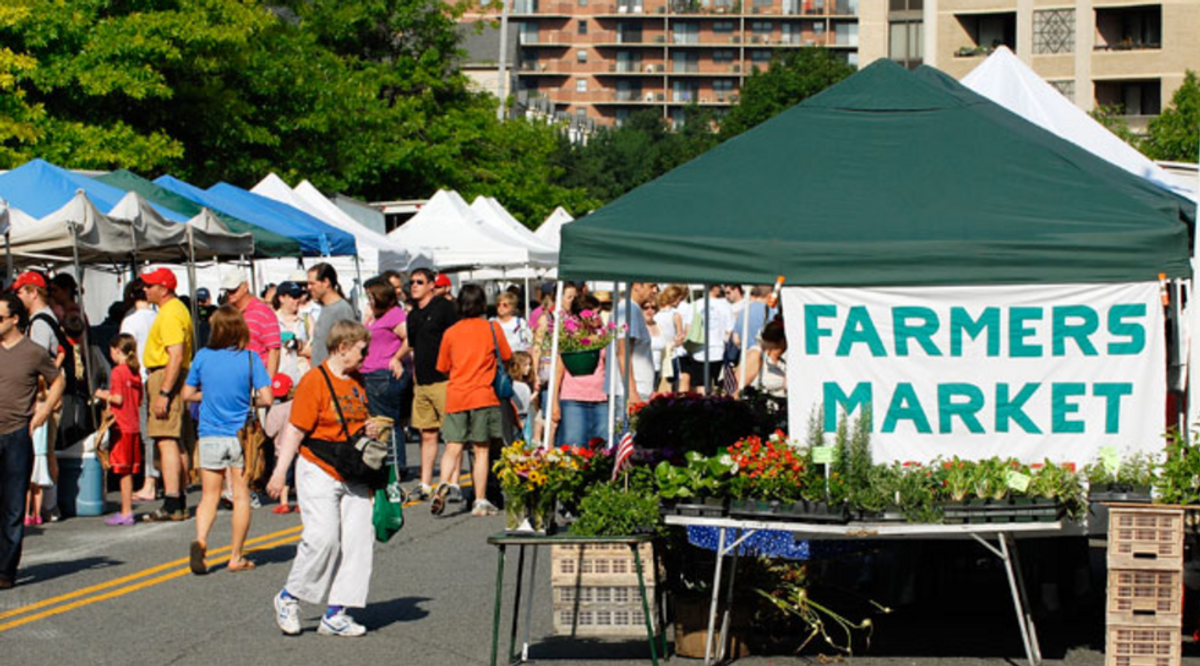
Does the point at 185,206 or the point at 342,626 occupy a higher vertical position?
the point at 185,206

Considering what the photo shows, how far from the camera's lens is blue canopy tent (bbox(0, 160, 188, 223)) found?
18.1 metres

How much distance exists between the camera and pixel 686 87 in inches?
6752

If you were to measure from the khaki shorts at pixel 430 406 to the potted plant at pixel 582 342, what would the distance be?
1750mm

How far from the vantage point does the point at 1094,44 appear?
71.5 m

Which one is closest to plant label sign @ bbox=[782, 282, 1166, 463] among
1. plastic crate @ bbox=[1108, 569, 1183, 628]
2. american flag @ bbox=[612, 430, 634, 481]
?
american flag @ bbox=[612, 430, 634, 481]

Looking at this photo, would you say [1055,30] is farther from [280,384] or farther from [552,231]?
[280,384]

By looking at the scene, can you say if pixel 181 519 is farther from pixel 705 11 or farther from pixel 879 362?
pixel 705 11

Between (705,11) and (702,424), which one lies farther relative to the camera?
(705,11)

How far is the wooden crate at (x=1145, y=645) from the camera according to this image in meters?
8.59

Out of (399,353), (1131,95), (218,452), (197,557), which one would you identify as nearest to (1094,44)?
(1131,95)

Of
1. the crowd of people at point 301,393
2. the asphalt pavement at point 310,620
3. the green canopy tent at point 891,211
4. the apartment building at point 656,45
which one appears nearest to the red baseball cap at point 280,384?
the crowd of people at point 301,393

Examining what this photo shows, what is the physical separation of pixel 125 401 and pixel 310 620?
590 cm

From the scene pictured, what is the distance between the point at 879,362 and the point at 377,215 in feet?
83.2

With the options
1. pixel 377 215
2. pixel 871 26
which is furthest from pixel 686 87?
pixel 377 215
